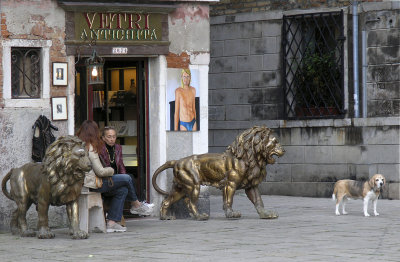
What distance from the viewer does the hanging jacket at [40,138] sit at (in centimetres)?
1350

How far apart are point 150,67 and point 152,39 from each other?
20.2 inches

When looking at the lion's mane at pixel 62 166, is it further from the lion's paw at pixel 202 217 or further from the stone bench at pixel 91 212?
the lion's paw at pixel 202 217

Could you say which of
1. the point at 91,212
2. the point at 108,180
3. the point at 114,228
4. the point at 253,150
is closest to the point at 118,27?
the point at 108,180

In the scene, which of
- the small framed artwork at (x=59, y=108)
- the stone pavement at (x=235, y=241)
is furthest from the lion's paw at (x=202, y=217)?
the small framed artwork at (x=59, y=108)

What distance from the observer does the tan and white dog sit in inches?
572

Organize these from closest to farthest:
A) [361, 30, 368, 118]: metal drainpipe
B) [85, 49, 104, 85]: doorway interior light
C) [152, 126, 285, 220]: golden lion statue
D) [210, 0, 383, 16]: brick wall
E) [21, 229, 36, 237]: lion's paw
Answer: [21, 229, 36, 237]: lion's paw
[85, 49, 104, 85]: doorway interior light
[152, 126, 285, 220]: golden lion statue
[361, 30, 368, 118]: metal drainpipe
[210, 0, 383, 16]: brick wall

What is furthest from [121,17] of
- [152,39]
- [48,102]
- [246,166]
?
[246,166]

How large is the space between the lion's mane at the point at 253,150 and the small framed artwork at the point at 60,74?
8.99 feet

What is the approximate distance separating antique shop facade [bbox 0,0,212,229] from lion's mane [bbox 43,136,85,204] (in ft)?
5.09

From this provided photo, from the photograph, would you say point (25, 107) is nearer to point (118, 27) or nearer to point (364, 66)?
point (118, 27)

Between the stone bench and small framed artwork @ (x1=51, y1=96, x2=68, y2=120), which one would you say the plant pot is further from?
the stone bench

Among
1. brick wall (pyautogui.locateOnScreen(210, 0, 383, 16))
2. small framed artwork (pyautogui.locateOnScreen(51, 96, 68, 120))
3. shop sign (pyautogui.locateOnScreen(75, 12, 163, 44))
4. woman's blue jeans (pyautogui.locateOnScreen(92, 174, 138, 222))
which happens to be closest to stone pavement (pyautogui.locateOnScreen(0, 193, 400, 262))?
woman's blue jeans (pyautogui.locateOnScreen(92, 174, 138, 222))

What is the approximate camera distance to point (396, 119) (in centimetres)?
1786

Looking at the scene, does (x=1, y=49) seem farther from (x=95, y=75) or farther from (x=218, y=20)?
(x=218, y=20)
